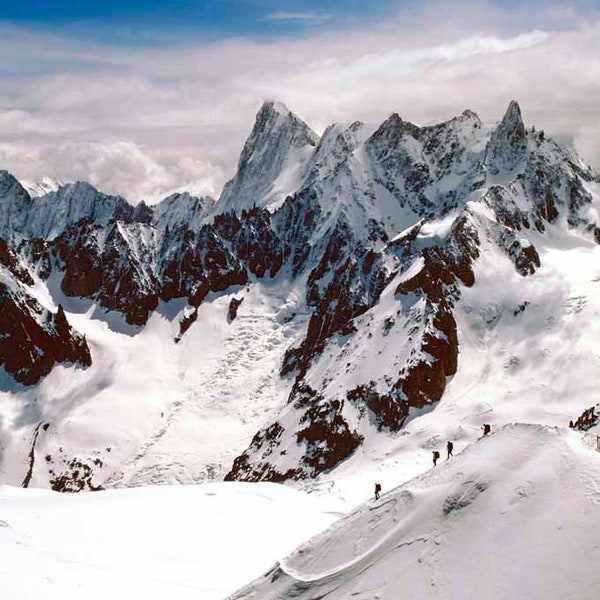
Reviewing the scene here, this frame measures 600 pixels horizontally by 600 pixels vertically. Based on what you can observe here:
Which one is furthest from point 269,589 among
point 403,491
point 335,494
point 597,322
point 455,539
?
point 597,322

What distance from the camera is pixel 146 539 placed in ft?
153

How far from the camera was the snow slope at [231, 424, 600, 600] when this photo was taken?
22766 mm

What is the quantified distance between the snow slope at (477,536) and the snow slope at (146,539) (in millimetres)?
9008

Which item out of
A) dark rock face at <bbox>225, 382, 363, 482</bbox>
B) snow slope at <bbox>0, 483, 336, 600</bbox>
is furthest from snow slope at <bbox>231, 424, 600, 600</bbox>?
dark rock face at <bbox>225, 382, 363, 482</bbox>

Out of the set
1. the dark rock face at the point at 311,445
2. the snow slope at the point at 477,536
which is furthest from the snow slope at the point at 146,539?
the dark rock face at the point at 311,445

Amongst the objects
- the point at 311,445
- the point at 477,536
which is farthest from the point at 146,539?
the point at 311,445

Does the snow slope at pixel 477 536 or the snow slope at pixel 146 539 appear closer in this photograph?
the snow slope at pixel 477 536

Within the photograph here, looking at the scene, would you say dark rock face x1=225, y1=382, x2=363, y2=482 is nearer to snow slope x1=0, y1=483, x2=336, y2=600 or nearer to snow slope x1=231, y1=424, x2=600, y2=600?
snow slope x1=0, y1=483, x2=336, y2=600

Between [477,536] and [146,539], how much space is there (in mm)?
27573

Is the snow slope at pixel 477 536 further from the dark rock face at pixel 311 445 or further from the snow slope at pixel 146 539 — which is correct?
the dark rock face at pixel 311 445

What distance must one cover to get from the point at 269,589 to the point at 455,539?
9028 mm

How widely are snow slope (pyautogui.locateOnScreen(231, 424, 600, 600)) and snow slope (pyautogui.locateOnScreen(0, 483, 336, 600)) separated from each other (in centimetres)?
901

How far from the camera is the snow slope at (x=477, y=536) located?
22766 millimetres

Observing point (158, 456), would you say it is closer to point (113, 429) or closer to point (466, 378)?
point (113, 429)
